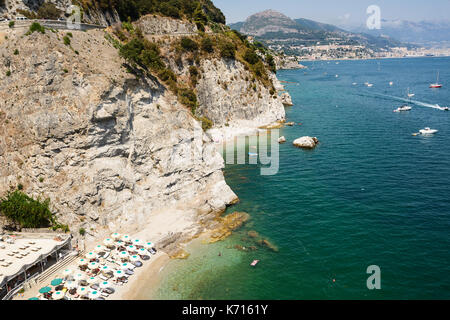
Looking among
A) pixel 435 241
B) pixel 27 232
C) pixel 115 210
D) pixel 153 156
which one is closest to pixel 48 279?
pixel 27 232

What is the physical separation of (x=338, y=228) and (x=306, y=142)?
1482 inches

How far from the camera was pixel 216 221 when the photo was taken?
4934 centimetres

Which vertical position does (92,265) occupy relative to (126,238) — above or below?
below

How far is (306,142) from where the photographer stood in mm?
80375

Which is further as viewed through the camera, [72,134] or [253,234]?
[253,234]

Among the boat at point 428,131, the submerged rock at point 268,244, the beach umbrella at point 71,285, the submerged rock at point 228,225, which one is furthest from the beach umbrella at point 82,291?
the boat at point 428,131

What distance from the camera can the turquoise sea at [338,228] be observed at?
35969mm

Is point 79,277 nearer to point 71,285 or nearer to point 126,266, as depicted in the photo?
point 71,285

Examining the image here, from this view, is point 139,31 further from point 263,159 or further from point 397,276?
point 397,276

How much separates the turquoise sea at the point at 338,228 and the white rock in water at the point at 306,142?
5.49 feet

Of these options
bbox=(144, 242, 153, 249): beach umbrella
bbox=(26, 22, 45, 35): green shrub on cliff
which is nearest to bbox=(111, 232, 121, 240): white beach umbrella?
bbox=(144, 242, 153, 249): beach umbrella

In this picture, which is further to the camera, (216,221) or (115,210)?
(216,221)

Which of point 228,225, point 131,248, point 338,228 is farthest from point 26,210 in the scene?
point 338,228

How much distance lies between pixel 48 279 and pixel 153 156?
22328 mm
